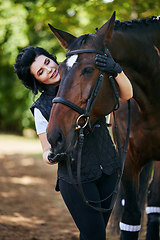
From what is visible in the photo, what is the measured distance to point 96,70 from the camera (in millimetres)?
1713

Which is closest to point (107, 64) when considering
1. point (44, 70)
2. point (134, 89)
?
point (134, 89)

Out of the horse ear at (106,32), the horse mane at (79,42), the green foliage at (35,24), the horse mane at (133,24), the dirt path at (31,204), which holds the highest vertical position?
the green foliage at (35,24)

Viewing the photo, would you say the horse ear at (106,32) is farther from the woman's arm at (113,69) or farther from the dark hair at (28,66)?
the dark hair at (28,66)

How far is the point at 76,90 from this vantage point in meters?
1.64

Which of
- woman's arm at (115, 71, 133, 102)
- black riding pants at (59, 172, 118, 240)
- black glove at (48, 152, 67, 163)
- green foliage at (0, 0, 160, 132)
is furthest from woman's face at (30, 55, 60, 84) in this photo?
green foliage at (0, 0, 160, 132)

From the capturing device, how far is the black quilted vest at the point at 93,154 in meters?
1.89

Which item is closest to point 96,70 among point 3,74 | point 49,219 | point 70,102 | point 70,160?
point 70,102

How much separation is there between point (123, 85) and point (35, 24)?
4.18 meters

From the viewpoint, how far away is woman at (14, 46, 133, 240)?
1.84 metres

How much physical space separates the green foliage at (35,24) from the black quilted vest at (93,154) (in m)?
2.48

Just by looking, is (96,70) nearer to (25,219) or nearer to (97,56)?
(97,56)

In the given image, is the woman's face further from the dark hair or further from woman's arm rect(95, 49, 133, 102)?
woman's arm rect(95, 49, 133, 102)

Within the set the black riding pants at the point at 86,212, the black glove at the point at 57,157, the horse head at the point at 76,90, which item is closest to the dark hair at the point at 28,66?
the horse head at the point at 76,90

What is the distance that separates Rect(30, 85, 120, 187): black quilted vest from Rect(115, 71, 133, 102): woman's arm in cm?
28
